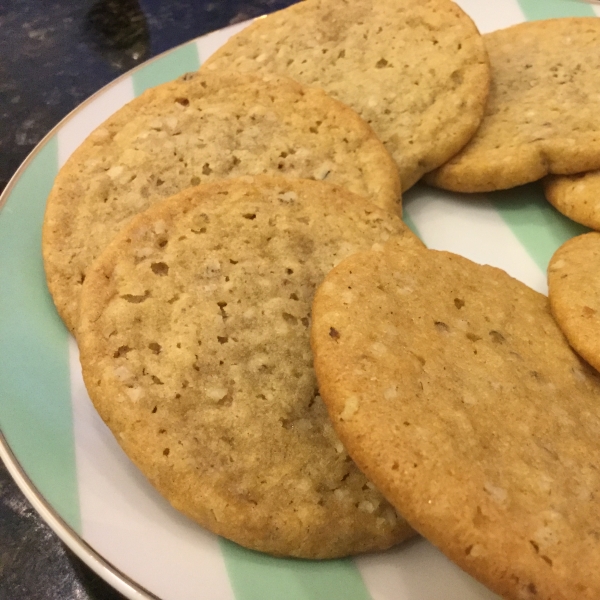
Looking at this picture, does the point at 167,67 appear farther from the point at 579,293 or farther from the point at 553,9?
the point at 579,293

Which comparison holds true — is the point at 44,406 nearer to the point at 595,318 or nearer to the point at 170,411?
the point at 170,411

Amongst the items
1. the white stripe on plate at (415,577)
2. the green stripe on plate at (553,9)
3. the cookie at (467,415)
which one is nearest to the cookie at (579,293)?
the cookie at (467,415)

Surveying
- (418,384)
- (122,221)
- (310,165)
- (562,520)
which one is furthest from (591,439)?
(122,221)

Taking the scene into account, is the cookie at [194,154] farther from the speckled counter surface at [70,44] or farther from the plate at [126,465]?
the speckled counter surface at [70,44]

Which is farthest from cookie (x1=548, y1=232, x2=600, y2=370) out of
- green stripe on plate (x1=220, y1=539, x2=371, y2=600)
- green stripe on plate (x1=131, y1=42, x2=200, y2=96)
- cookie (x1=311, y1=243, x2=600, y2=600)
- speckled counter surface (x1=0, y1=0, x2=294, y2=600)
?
speckled counter surface (x1=0, y1=0, x2=294, y2=600)

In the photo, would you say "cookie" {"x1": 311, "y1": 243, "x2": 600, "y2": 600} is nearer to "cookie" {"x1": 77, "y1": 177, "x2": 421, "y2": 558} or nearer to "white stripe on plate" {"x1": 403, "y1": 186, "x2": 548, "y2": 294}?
"cookie" {"x1": 77, "y1": 177, "x2": 421, "y2": 558}

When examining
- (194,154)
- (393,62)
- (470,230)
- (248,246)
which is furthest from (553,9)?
(248,246)
